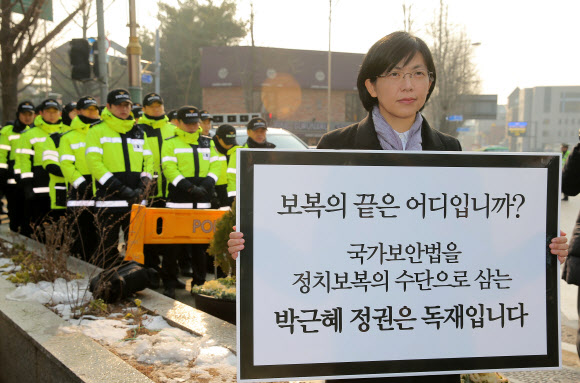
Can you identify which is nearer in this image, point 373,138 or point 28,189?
point 373,138

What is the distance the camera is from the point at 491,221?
233 centimetres

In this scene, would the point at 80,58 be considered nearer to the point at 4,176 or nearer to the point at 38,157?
the point at 38,157

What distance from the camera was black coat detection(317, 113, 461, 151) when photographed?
8.03ft

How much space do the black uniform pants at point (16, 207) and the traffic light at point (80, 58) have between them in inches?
89.1

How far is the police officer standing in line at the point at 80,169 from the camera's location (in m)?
6.58

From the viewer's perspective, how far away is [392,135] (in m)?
2.42

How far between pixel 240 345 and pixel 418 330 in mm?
703

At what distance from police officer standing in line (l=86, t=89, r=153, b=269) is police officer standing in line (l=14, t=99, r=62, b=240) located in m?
3.05

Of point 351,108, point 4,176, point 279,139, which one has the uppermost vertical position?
point 351,108

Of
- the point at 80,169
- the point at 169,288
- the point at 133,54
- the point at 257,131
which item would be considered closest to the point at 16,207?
the point at 133,54

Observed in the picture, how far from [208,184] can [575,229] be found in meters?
4.34

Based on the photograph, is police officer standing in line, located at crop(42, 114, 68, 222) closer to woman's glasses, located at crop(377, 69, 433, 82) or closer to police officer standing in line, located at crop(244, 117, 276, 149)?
police officer standing in line, located at crop(244, 117, 276, 149)

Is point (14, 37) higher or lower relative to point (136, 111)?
higher

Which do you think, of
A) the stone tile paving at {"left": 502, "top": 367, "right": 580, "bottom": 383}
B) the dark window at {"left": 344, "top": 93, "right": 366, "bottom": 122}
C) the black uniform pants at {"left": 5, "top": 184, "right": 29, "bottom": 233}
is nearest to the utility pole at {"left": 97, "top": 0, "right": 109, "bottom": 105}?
the black uniform pants at {"left": 5, "top": 184, "right": 29, "bottom": 233}
